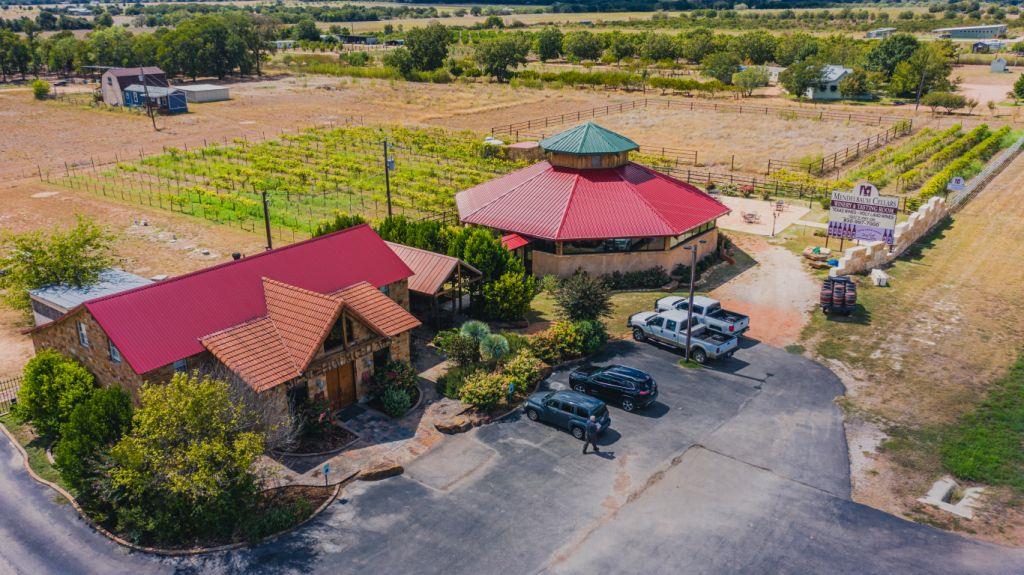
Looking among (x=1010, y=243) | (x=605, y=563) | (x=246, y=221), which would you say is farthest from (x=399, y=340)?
(x=1010, y=243)

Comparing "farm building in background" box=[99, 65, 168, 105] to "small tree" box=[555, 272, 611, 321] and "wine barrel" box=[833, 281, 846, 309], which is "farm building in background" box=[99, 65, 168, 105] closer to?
"small tree" box=[555, 272, 611, 321]

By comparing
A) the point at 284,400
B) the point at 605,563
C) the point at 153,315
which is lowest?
the point at 605,563

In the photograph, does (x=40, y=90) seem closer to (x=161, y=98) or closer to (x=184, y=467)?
(x=161, y=98)

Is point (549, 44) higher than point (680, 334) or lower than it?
higher

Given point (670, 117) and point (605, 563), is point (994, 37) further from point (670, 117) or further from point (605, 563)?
point (605, 563)

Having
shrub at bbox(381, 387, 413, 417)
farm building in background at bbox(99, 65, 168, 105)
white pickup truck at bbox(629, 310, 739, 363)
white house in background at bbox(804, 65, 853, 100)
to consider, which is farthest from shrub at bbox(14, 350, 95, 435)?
white house in background at bbox(804, 65, 853, 100)

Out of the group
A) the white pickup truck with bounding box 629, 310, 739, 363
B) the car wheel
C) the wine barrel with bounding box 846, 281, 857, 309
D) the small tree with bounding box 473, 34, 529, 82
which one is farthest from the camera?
the small tree with bounding box 473, 34, 529, 82

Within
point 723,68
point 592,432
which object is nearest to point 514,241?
point 592,432
